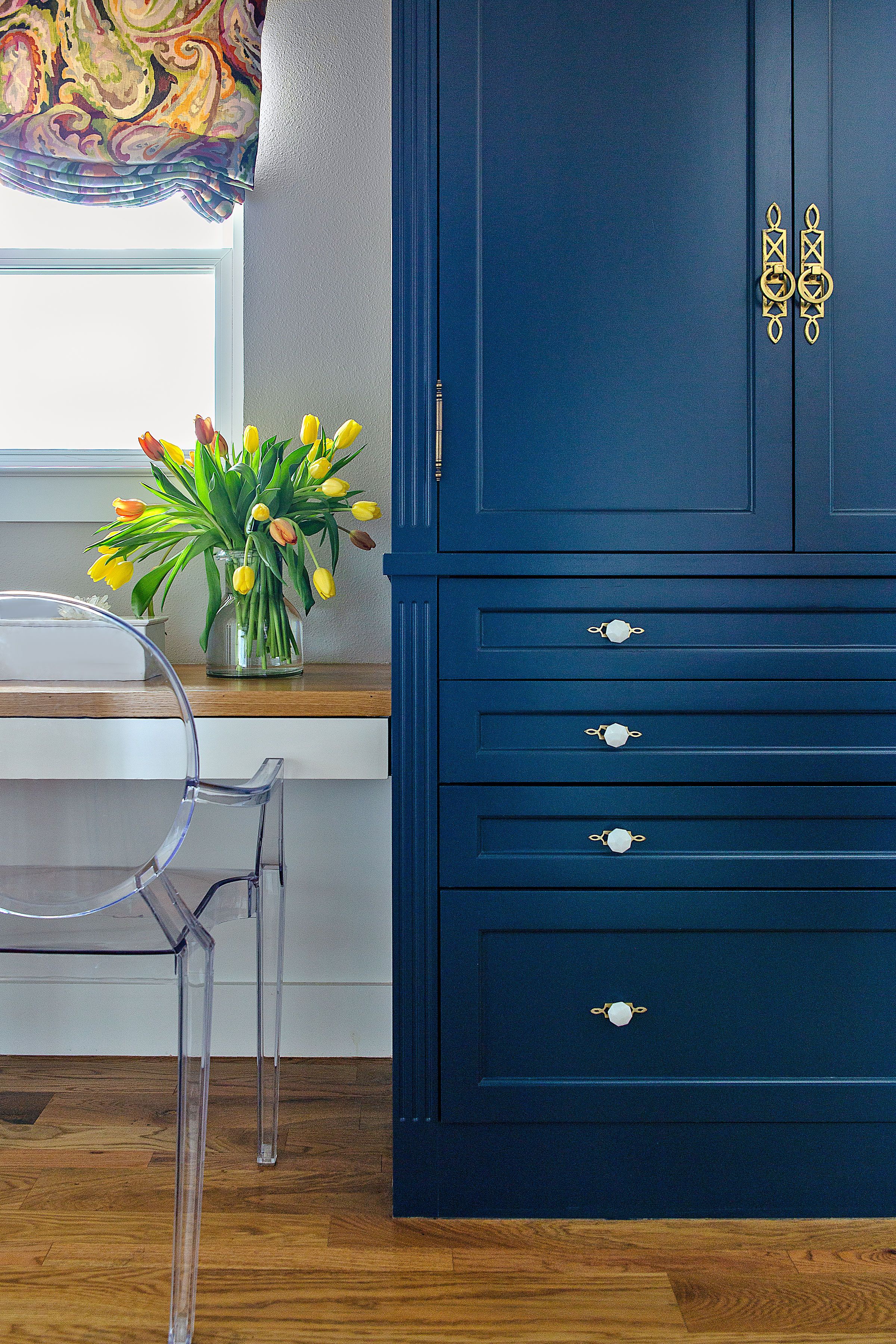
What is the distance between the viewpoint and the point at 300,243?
1.86 m

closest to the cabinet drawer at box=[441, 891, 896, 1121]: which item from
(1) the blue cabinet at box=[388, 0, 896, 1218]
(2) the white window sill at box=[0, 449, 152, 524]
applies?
(1) the blue cabinet at box=[388, 0, 896, 1218]

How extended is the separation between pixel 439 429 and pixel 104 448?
3.14ft

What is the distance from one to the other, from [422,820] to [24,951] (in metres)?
0.56

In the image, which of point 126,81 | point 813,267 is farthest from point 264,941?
point 126,81

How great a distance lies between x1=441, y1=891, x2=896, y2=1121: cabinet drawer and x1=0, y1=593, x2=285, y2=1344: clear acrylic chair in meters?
0.41

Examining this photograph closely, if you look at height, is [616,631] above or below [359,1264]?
above

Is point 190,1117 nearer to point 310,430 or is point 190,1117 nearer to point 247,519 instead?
point 247,519

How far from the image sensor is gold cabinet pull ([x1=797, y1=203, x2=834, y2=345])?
51.1 inches

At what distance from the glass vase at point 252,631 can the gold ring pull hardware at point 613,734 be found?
615mm

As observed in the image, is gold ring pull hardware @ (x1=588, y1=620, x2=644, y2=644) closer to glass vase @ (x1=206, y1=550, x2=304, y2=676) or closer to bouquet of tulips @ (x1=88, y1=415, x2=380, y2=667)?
bouquet of tulips @ (x1=88, y1=415, x2=380, y2=667)

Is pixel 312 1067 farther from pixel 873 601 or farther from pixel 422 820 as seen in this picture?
pixel 873 601

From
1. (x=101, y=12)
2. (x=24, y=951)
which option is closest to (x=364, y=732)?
(x=24, y=951)

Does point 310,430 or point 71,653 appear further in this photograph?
point 310,430

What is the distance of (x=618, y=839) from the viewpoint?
131 cm
